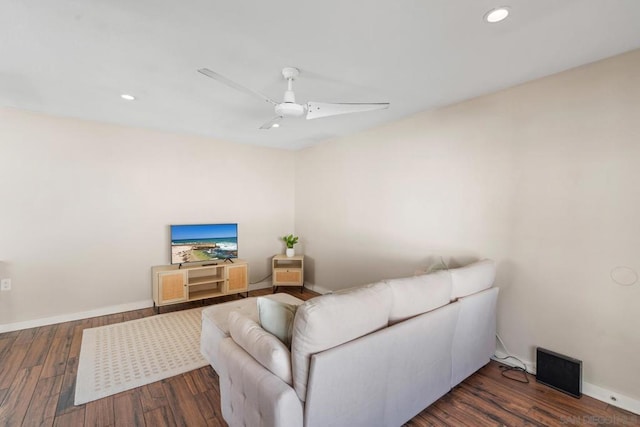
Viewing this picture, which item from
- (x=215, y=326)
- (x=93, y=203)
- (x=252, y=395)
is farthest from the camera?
(x=93, y=203)

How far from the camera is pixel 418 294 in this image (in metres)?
1.84

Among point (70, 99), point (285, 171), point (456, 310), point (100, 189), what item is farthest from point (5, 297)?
point (456, 310)

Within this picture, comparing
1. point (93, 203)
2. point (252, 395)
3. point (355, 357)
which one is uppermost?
point (93, 203)

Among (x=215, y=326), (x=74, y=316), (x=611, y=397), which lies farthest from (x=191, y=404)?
(x=611, y=397)

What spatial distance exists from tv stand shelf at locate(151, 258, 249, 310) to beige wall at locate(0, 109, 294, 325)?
42cm

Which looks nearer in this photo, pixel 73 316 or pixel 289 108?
pixel 289 108

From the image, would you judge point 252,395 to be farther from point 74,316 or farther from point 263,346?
point 74,316

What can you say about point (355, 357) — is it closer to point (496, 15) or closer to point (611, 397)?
point (496, 15)

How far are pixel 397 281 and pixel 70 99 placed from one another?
3582 mm

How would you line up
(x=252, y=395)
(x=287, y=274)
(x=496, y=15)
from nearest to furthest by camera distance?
(x=252, y=395) < (x=496, y=15) < (x=287, y=274)

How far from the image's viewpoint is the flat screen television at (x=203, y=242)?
13.2ft

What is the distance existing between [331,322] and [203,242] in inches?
132

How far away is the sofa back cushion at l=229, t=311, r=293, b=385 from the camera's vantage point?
4.46 ft

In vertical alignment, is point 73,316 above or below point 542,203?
below
